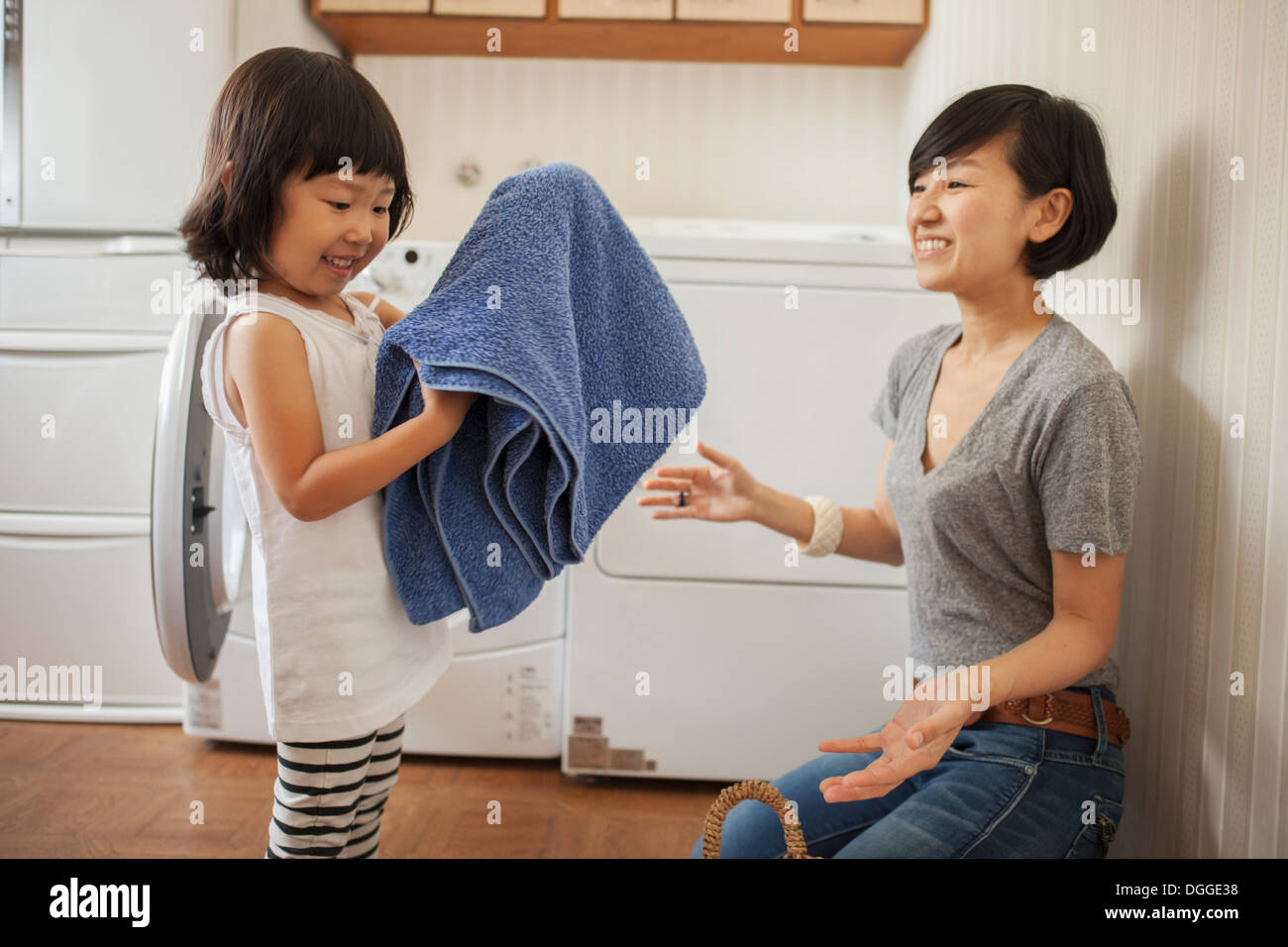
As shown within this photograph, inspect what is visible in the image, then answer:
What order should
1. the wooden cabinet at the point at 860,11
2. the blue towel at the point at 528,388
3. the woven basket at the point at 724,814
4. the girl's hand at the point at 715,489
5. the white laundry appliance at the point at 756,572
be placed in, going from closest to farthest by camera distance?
1. the blue towel at the point at 528,388
2. the woven basket at the point at 724,814
3. the girl's hand at the point at 715,489
4. the white laundry appliance at the point at 756,572
5. the wooden cabinet at the point at 860,11

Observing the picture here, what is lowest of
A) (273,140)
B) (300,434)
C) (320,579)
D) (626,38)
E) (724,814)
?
(724,814)

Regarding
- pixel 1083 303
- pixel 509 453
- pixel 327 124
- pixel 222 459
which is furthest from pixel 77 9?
pixel 1083 303

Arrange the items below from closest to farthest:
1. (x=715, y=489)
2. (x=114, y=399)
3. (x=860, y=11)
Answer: (x=715, y=489) < (x=114, y=399) < (x=860, y=11)

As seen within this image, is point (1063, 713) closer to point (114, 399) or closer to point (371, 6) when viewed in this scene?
point (114, 399)

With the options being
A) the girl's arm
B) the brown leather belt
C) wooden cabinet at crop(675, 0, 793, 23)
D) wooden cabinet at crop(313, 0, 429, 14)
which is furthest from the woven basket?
wooden cabinet at crop(313, 0, 429, 14)

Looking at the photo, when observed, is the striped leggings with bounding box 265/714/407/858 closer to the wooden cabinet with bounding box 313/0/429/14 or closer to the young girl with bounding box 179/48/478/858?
the young girl with bounding box 179/48/478/858

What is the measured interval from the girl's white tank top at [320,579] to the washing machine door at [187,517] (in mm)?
316

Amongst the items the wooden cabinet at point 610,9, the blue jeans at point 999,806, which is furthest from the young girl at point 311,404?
the wooden cabinet at point 610,9

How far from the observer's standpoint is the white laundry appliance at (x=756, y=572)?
1.25 meters

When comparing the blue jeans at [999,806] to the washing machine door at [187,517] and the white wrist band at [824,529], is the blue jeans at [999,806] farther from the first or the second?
the washing machine door at [187,517]

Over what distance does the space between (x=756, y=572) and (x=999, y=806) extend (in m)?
0.66

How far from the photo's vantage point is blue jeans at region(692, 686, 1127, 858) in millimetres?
623

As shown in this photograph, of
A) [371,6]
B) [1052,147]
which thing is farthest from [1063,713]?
[371,6]

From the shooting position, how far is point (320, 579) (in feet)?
2.05
